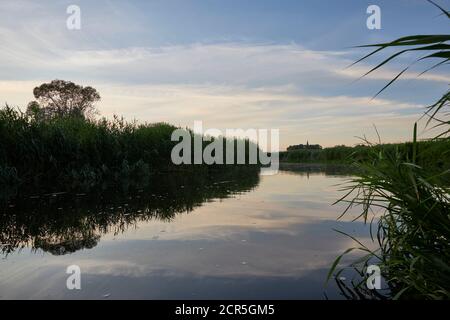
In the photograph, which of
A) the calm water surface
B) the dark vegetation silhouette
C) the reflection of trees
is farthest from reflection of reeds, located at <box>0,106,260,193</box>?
the calm water surface

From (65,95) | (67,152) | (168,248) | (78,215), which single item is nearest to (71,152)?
(67,152)

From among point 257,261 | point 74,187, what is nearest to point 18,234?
point 257,261

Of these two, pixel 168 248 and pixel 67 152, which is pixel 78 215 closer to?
pixel 168 248

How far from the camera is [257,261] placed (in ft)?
12.2

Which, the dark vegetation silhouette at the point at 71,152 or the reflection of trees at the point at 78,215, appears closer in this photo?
the reflection of trees at the point at 78,215

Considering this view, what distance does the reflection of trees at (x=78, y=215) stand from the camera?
4485 mm

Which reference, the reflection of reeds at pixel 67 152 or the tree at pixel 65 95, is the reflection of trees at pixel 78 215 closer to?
the reflection of reeds at pixel 67 152

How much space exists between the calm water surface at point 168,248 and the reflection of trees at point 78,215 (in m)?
0.01

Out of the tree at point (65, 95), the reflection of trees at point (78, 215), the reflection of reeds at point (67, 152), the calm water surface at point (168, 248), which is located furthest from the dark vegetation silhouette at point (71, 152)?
the tree at point (65, 95)

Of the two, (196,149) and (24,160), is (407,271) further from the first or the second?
(196,149)

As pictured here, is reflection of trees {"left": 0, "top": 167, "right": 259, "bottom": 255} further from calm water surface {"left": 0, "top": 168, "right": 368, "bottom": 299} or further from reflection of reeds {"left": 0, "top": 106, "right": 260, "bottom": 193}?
reflection of reeds {"left": 0, "top": 106, "right": 260, "bottom": 193}

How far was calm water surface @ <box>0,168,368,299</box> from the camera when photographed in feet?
9.75

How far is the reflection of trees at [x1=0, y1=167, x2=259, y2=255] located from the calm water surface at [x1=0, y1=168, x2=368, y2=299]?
14 millimetres
